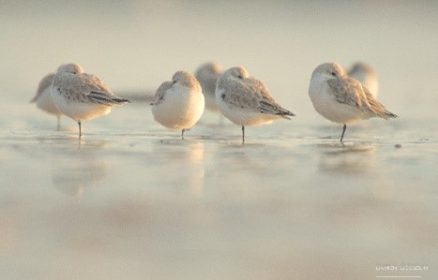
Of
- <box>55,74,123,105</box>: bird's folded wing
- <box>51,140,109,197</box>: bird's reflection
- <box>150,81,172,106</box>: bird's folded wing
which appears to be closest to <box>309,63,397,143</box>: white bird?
<box>150,81,172,106</box>: bird's folded wing

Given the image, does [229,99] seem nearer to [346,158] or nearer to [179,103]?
[179,103]

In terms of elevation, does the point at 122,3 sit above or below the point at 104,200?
above

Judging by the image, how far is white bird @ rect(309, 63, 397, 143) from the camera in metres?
14.7

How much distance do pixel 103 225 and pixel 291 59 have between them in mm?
19107

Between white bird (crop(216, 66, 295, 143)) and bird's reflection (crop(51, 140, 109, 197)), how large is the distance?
183 centimetres

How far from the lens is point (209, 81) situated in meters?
19.4

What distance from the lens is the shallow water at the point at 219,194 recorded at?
809cm

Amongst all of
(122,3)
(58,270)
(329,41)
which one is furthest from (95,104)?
Answer: (122,3)

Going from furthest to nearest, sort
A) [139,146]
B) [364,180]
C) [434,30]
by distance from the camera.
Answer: [434,30]
[139,146]
[364,180]

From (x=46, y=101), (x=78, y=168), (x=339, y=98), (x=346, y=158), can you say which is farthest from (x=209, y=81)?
(x=78, y=168)

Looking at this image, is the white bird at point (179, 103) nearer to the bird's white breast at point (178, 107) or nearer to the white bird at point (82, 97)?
the bird's white breast at point (178, 107)

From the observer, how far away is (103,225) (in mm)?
9086

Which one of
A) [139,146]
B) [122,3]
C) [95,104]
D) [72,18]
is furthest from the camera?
[122,3]

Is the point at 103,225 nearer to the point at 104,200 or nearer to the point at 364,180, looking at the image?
the point at 104,200
